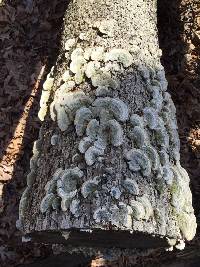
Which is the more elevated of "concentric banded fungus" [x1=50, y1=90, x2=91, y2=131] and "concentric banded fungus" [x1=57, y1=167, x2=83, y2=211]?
"concentric banded fungus" [x1=50, y1=90, x2=91, y2=131]

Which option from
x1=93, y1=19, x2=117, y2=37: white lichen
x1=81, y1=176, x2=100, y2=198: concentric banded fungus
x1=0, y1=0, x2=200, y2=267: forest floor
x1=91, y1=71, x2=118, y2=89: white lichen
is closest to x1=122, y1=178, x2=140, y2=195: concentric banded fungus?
x1=81, y1=176, x2=100, y2=198: concentric banded fungus

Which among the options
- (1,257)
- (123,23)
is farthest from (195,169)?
(1,257)

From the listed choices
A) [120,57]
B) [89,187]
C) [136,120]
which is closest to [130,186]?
[89,187]

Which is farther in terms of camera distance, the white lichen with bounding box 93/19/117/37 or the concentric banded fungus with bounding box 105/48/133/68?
the white lichen with bounding box 93/19/117/37

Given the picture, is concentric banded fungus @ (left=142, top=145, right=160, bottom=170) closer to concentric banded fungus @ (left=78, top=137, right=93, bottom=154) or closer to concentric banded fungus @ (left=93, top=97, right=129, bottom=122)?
concentric banded fungus @ (left=93, top=97, right=129, bottom=122)

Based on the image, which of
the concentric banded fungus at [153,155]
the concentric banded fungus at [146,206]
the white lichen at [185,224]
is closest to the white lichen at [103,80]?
the concentric banded fungus at [153,155]

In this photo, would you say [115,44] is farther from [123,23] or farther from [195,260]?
[195,260]

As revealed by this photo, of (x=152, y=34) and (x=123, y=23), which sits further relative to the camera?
(x=152, y=34)
